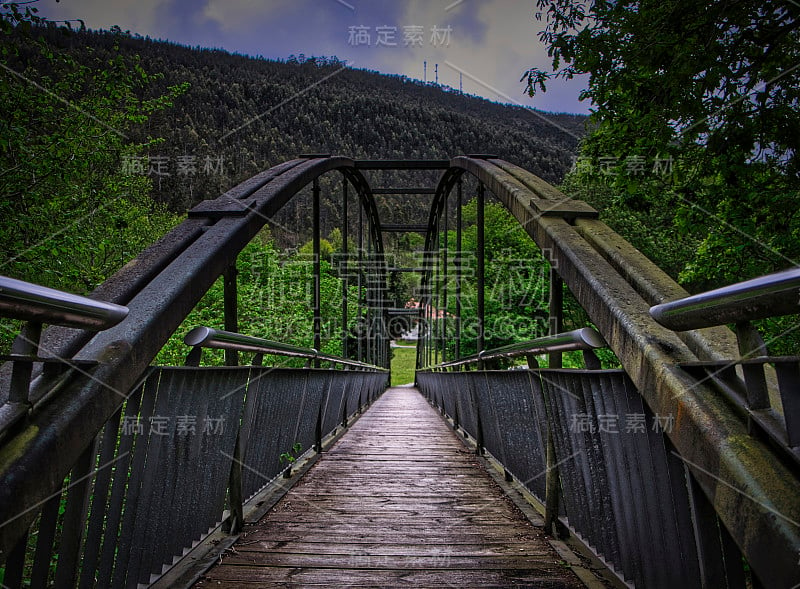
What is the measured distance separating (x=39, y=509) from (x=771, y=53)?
19.9 feet

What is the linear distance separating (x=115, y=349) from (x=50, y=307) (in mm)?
519

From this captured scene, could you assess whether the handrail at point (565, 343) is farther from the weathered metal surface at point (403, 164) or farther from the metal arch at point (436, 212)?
the weathered metal surface at point (403, 164)

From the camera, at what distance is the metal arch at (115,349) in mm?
1247

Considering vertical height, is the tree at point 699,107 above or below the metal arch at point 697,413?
above

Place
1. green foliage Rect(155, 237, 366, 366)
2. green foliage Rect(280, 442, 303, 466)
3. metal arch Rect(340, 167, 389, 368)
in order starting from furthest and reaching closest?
green foliage Rect(155, 237, 366, 366)
metal arch Rect(340, 167, 389, 368)
green foliage Rect(280, 442, 303, 466)

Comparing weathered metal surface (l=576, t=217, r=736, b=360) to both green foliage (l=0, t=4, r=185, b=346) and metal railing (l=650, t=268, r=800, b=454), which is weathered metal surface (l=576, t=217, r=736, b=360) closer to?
metal railing (l=650, t=268, r=800, b=454)

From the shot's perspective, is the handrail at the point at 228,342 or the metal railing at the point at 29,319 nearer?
the metal railing at the point at 29,319

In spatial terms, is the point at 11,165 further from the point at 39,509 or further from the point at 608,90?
the point at 608,90

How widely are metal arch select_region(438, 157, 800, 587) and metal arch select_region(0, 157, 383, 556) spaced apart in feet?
5.33

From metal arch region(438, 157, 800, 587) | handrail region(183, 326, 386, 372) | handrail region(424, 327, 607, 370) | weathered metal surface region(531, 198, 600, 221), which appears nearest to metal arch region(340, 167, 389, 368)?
weathered metal surface region(531, 198, 600, 221)

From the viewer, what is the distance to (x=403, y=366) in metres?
65.2

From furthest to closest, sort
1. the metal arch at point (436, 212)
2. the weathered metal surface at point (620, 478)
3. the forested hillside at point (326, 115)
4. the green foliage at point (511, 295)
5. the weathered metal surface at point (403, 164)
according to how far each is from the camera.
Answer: the forested hillside at point (326, 115)
the green foliage at point (511, 295)
the metal arch at point (436, 212)
the weathered metal surface at point (403, 164)
the weathered metal surface at point (620, 478)

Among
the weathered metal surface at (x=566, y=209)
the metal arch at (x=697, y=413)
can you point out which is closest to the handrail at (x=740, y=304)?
the metal arch at (x=697, y=413)

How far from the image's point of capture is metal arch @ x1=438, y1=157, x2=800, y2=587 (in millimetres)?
1103
